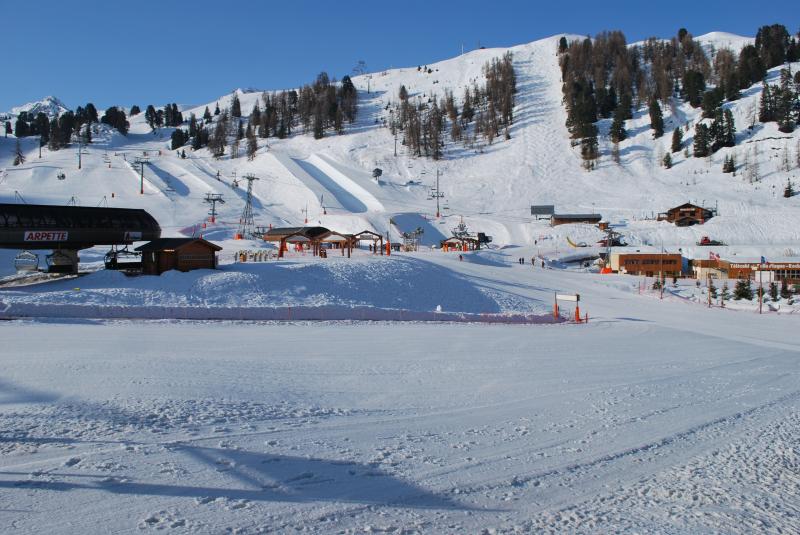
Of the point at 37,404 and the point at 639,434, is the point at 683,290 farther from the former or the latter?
the point at 37,404

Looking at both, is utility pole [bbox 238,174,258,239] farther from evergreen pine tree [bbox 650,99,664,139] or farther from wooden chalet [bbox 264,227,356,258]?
evergreen pine tree [bbox 650,99,664,139]

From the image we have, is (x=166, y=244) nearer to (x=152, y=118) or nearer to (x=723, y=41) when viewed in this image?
(x=152, y=118)

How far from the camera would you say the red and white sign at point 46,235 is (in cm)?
2403

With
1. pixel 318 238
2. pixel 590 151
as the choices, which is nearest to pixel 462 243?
pixel 318 238

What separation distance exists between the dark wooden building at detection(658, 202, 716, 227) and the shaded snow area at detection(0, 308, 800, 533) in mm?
53495

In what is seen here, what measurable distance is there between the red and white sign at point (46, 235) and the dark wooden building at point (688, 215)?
57.5 m

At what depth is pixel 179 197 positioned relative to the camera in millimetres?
64375

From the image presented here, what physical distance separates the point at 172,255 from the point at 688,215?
55.0 meters

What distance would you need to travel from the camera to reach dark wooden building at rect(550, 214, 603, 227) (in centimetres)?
6350

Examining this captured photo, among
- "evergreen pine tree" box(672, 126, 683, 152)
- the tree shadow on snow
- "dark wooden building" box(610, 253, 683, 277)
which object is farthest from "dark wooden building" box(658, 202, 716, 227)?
the tree shadow on snow

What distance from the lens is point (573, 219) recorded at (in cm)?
6394

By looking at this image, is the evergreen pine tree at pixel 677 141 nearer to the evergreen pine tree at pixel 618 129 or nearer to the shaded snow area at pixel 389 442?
the evergreen pine tree at pixel 618 129

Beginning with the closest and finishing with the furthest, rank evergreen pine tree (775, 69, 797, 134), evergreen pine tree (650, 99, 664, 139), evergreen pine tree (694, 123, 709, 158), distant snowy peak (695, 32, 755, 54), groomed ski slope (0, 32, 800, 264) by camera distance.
Answer: 1. groomed ski slope (0, 32, 800, 264)
2. evergreen pine tree (775, 69, 797, 134)
3. evergreen pine tree (694, 123, 709, 158)
4. evergreen pine tree (650, 99, 664, 139)
5. distant snowy peak (695, 32, 755, 54)

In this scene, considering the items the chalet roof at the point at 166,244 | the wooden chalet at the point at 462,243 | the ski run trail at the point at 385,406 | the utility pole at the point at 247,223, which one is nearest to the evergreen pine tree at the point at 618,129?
the wooden chalet at the point at 462,243
